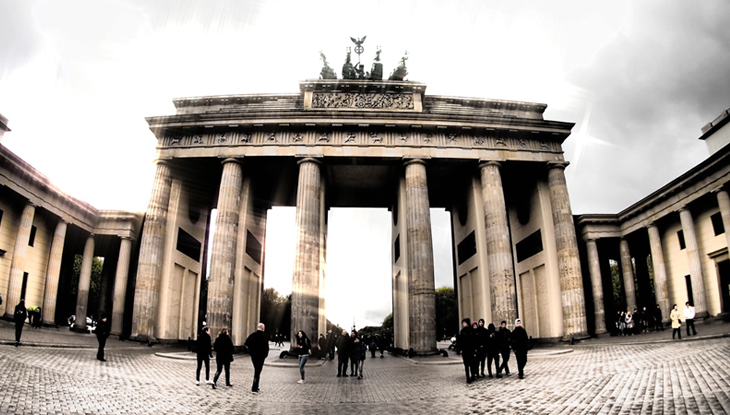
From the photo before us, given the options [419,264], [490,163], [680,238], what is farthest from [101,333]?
[680,238]

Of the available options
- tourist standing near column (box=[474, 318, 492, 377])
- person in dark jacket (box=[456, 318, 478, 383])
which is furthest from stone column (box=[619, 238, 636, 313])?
person in dark jacket (box=[456, 318, 478, 383])

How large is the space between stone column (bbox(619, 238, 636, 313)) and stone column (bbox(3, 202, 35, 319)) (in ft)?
135

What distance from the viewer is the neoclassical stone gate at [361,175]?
90.5 feet

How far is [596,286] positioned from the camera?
3097 centimetres

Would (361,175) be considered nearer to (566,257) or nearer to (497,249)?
(497,249)

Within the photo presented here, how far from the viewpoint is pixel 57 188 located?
3023 centimetres

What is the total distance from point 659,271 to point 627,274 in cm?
276

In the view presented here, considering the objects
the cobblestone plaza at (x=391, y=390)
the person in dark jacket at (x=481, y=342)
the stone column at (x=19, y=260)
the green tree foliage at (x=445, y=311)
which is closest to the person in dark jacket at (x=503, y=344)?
the person in dark jacket at (x=481, y=342)

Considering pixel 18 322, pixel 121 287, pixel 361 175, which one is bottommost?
pixel 18 322

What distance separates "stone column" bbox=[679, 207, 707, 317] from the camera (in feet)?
87.0

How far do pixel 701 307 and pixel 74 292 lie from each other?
6591 cm

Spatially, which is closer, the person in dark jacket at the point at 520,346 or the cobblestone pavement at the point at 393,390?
the cobblestone pavement at the point at 393,390

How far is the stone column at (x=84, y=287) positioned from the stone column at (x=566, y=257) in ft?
109

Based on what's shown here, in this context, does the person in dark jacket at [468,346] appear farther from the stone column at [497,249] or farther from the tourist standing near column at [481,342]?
the stone column at [497,249]
